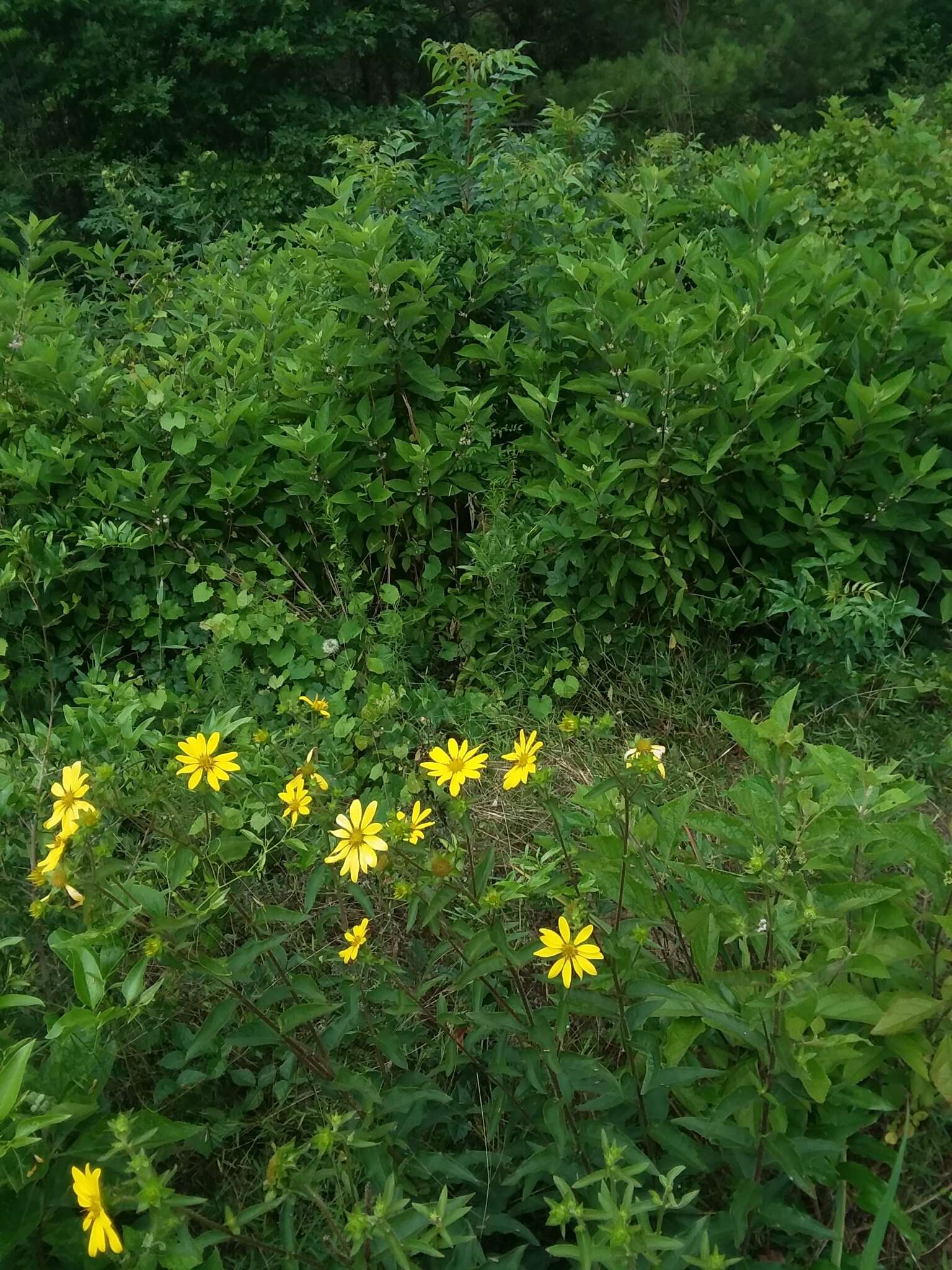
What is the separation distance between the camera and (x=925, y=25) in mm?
11906

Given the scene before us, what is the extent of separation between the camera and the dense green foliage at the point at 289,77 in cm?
722

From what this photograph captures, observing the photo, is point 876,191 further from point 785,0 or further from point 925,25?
point 925,25

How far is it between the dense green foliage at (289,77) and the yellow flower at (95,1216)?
5625mm

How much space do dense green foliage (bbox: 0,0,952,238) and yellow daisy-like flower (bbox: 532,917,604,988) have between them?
18.0ft

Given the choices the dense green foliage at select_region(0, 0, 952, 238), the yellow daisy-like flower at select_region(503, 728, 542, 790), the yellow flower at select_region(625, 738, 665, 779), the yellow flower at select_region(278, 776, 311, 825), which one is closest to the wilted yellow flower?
the yellow flower at select_region(278, 776, 311, 825)

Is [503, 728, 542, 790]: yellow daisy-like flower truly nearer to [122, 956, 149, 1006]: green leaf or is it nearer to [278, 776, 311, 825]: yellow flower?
[278, 776, 311, 825]: yellow flower

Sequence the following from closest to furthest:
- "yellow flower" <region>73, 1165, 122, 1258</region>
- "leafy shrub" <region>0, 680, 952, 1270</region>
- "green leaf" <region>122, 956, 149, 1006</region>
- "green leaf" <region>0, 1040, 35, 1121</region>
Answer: "yellow flower" <region>73, 1165, 122, 1258</region>, "green leaf" <region>0, 1040, 35, 1121</region>, "leafy shrub" <region>0, 680, 952, 1270</region>, "green leaf" <region>122, 956, 149, 1006</region>

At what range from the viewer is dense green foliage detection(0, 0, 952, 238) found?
7223 millimetres

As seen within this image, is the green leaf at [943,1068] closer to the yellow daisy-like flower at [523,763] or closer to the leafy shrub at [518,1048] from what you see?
the leafy shrub at [518,1048]

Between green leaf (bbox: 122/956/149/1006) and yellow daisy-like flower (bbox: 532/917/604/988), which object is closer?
yellow daisy-like flower (bbox: 532/917/604/988)

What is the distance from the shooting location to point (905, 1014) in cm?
134

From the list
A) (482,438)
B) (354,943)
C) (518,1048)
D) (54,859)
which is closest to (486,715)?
(482,438)

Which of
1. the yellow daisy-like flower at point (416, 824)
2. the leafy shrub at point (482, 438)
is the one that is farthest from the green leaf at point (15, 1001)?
the leafy shrub at point (482, 438)

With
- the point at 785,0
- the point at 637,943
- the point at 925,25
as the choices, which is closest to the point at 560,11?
the point at 785,0
